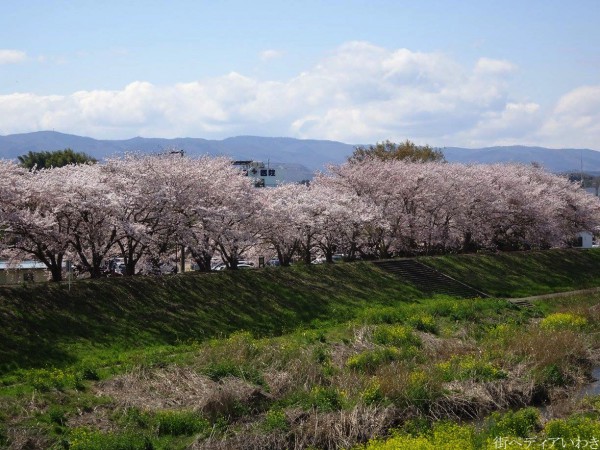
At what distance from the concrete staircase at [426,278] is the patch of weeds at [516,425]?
76.4 feet

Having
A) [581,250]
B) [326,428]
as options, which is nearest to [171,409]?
[326,428]

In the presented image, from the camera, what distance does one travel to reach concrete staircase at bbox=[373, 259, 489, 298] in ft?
141

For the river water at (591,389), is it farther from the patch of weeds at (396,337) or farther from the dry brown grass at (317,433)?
the dry brown grass at (317,433)

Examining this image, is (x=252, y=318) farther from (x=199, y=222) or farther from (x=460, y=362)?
(x=460, y=362)

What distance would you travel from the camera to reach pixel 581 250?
61.5 metres

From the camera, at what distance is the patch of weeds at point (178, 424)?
61.4ft

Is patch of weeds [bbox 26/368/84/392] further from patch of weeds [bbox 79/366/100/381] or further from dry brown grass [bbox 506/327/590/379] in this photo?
dry brown grass [bbox 506/327/590/379]

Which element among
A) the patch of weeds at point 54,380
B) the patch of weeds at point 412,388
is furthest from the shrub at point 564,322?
the patch of weeds at point 54,380

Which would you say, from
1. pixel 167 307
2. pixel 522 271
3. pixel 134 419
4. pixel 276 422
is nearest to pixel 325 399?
pixel 276 422

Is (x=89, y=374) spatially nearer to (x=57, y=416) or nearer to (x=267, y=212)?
(x=57, y=416)

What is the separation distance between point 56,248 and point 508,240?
129 feet

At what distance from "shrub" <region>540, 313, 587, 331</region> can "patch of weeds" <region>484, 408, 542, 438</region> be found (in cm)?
1241

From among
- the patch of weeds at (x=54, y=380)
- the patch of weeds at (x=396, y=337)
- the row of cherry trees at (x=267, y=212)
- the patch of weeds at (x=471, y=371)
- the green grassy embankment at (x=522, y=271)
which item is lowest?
the green grassy embankment at (x=522, y=271)

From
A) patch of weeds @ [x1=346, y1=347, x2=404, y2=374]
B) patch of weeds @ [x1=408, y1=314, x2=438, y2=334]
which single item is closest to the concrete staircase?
patch of weeds @ [x1=408, y1=314, x2=438, y2=334]
